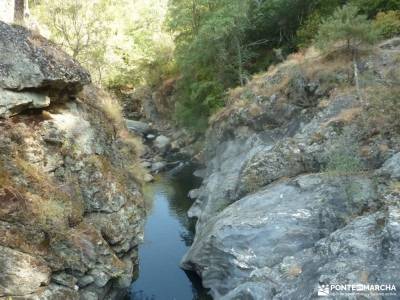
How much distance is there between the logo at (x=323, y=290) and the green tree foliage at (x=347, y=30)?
13376 mm

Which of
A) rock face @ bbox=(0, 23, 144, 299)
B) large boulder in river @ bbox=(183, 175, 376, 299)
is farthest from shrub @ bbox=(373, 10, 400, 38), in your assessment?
rock face @ bbox=(0, 23, 144, 299)

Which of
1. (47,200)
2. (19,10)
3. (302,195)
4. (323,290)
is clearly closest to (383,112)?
(302,195)

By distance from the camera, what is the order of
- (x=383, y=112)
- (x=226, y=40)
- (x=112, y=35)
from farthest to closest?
(x=112, y=35) → (x=226, y=40) → (x=383, y=112)

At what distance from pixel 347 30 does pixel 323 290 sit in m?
13.8

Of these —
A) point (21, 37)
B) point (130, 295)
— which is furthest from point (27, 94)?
point (130, 295)

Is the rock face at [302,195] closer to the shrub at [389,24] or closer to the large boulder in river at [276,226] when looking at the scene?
the large boulder in river at [276,226]

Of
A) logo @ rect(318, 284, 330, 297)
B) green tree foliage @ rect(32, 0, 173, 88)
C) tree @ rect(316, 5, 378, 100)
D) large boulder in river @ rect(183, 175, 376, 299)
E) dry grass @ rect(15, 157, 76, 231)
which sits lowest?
logo @ rect(318, 284, 330, 297)

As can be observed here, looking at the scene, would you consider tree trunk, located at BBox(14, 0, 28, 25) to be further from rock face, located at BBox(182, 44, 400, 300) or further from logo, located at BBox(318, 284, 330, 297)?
logo, located at BBox(318, 284, 330, 297)

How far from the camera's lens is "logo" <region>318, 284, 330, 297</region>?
12409 millimetres

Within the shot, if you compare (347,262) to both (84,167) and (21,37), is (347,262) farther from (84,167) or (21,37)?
(21,37)

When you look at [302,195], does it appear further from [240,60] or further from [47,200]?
[240,60]

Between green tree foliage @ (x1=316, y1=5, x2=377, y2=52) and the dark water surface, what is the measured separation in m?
13.0

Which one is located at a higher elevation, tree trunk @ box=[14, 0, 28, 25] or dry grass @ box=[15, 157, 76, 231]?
tree trunk @ box=[14, 0, 28, 25]

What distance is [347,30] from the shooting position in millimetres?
21578
